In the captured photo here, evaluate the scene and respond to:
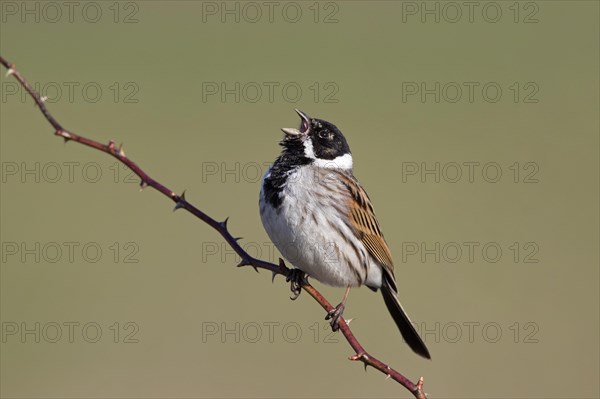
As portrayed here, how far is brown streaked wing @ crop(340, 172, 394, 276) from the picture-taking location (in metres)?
5.31

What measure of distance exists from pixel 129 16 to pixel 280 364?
9.55m

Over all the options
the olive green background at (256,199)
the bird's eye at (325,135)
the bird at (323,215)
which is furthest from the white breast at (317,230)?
the olive green background at (256,199)

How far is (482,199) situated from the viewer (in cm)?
1050

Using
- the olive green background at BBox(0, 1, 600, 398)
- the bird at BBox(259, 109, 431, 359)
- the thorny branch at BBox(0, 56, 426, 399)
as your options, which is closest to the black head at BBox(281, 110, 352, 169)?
the bird at BBox(259, 109, 431, 359)

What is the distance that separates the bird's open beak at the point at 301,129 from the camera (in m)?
4.92

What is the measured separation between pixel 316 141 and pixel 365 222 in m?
0.64

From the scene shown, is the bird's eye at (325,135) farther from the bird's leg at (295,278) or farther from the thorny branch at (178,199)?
the thorny branch at (178,199)

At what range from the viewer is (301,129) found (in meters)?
5.09

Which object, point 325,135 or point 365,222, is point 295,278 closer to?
point 365,222

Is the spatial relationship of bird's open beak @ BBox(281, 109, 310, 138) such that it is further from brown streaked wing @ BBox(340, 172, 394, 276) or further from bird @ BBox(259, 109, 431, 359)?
brown streaked wing @ BBox(340, 172, 394, 276)

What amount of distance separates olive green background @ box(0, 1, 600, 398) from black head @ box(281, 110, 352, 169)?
2.86 metres

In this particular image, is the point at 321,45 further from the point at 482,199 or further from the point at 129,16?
the point at 482,199

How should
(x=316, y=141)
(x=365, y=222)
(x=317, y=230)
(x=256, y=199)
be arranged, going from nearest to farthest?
(x=317, y=230) → (x=316, y=141) → (x=365, y=222) → (x=256, y=199)

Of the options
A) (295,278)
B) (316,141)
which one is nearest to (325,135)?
(316,141)
